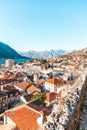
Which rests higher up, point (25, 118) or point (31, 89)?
point (25, 118)

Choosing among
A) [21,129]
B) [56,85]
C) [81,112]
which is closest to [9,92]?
[56,85]

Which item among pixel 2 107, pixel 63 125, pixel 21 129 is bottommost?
pixel 2 107

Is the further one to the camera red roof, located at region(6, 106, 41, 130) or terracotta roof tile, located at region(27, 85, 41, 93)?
terracotta roof tile, located at region(27, 85, 41, 93)

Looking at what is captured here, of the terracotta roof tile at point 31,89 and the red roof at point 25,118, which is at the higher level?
the red roof at point 25,118

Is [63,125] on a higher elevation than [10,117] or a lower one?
higher

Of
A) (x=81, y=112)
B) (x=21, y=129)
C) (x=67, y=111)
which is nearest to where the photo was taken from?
(x=67, y=111)

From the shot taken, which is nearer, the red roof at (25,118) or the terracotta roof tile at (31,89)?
the red roof at (25,118)

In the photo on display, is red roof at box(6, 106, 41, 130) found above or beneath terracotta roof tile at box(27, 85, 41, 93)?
above

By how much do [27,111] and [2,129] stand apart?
514 centimetres

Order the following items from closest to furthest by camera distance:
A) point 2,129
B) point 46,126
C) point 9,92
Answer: point 46,126, point 2,129, point 9,92

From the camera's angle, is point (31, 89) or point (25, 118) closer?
point (25, 118)

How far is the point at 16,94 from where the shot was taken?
49938mm

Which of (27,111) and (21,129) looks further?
(27,111)

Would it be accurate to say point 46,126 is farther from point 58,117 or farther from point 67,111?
point 67,111
